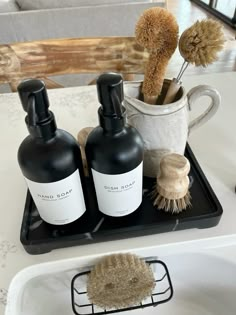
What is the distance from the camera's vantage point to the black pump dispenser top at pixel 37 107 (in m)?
0.28

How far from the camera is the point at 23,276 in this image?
40 cm

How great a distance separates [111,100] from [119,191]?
0.12 metres

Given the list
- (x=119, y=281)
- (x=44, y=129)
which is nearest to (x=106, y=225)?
(x=119, y=281)

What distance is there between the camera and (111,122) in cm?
32

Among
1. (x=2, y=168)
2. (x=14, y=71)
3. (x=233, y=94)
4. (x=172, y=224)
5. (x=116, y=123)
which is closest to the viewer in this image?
(x=116, y=123)

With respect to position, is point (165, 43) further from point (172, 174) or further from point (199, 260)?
point (199, 260)

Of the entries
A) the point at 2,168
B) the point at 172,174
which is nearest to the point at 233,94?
the point at 172,174

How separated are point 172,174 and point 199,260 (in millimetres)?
179

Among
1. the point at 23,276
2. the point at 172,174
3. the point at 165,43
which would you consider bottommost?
the point at 23,276

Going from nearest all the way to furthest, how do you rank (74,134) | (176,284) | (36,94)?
1. (36,94)
2. (176,284)
3. (74,134)

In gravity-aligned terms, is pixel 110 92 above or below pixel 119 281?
above

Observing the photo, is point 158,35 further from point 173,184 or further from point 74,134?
point 74,134

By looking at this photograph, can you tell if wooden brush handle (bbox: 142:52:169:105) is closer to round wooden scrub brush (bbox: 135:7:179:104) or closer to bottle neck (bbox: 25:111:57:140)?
round wooden scrub brush (bbox: 135:7:179:104)

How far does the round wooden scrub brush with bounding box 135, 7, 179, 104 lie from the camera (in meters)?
0.33
